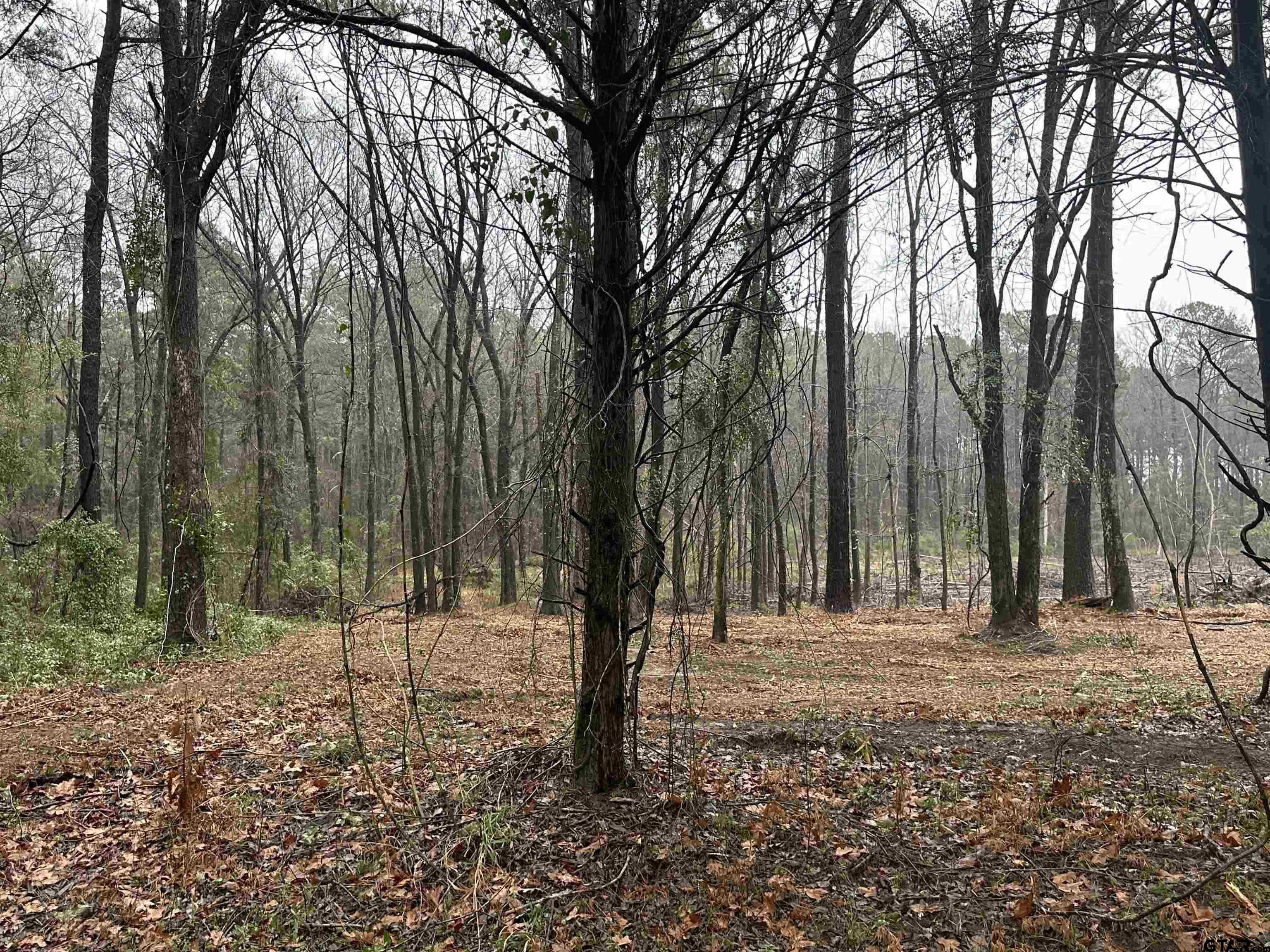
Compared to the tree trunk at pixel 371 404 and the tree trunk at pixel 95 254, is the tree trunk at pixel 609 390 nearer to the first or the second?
the tree trunk at pixel 95 254

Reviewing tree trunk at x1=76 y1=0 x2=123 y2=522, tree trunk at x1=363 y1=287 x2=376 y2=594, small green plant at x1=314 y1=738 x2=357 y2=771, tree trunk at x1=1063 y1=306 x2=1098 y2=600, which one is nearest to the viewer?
small green plant at x1=314 y1=738 x2=357 y2=771

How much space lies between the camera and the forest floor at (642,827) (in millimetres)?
3115

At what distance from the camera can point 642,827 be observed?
11.8 ft

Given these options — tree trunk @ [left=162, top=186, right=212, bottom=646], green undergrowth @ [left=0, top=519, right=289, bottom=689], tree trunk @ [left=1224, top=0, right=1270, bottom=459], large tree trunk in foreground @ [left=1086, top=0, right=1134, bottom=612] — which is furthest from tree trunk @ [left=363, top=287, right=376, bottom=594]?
tree trunk @ [left=1224, top=0, right=1270, bottom=459]

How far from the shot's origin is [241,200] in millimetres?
17562

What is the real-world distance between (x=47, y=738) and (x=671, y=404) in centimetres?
1203

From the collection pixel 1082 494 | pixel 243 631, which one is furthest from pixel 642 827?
pixel 1082 494

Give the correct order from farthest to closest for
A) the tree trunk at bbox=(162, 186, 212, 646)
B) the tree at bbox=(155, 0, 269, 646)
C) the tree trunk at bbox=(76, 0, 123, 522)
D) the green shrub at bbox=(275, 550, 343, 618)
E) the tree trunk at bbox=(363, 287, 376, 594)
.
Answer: the tree trunk at bbox=(363, 287, 376, 594) < the green shrub at bbox=(275, 550, 343, 618) < the tree trunk at bbox=(76, 0, 123, 522) < the tree trunk at bbox=(162, 186, 212, 646) < the tree at bbox=(155, 0, 269, 646)

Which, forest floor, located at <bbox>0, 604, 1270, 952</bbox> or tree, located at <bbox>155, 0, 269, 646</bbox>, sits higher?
tree, located at <bbox>155, 0, 269, 646</bbox>

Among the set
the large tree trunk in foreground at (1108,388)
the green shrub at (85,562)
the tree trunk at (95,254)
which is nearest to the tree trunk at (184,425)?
the green shrub at (85,562)

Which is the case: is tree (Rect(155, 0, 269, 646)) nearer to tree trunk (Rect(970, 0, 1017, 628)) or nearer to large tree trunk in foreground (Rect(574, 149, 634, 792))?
large tree trunk in foreground (Rect(574, 149, 634, 792))

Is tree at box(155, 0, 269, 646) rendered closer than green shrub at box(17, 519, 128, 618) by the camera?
Yes

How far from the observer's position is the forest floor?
3115 mm

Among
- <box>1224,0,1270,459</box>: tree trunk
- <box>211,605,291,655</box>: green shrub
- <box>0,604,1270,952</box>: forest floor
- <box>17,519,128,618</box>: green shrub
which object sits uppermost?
<box>1224,0,1270,459</box>: tree trunk
